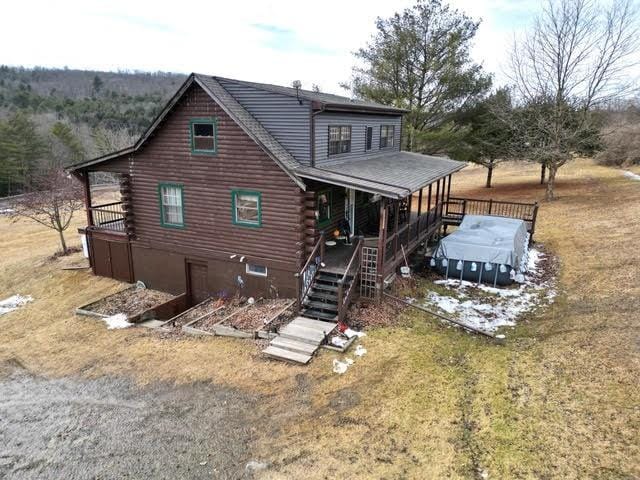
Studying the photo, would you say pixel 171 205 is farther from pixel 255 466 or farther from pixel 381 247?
pixel 255 466

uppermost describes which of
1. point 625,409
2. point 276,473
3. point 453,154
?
point 453,154

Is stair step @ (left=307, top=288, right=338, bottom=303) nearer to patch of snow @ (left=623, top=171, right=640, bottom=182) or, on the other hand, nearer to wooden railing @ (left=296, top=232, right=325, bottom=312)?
wooden railing @ (left=296, top=232, right=325, bottom=312)

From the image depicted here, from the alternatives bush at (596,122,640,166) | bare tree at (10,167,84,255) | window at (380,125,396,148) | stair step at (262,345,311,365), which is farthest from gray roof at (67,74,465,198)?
bush at (596,122,640,166)

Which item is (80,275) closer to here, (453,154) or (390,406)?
(390,406)

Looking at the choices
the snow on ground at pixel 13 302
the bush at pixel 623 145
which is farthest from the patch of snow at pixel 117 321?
the bush at pixel 623 145

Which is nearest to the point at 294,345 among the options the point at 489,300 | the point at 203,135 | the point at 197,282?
the point at 197,282

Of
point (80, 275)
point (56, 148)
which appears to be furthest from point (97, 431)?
point (56, 148)

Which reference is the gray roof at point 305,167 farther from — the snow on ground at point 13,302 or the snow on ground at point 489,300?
the snow on ground at point 13,302
